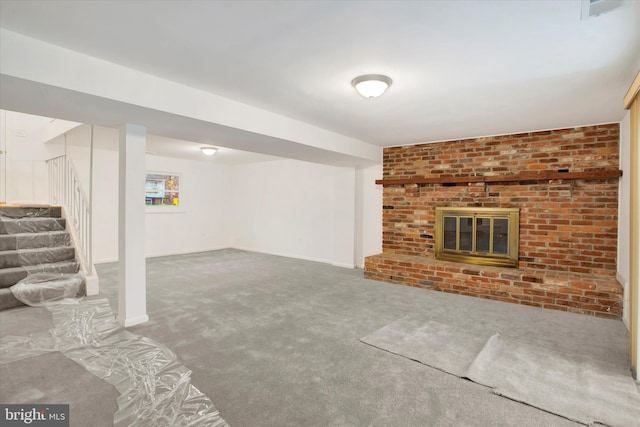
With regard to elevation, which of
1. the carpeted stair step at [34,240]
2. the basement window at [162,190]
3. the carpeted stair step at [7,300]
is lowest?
the carpeted stair step at [7,300]

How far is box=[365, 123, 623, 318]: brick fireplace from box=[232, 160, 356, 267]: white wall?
1253 mm

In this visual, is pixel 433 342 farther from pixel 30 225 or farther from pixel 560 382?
pixel 30 225

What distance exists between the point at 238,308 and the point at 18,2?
3045 mm

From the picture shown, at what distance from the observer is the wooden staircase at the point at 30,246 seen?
3873 mm

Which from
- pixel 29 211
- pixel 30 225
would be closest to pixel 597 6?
pixel 30 225

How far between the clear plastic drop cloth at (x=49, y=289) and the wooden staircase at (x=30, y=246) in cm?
4

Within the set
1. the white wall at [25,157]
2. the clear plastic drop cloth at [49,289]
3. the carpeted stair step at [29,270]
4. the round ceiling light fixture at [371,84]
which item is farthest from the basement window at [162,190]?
the round ceiling light fixture at [371,84]

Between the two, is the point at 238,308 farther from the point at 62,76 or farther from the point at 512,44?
the point at 512,44

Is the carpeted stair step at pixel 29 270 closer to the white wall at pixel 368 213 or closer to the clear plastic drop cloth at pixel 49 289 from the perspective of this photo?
the clear plastic drop cloth at pixel 49 289

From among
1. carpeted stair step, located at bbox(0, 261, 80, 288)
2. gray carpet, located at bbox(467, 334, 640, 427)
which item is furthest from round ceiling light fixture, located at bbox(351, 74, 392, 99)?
carpeted stair step, located at bbox(0, 261, 80, 288)

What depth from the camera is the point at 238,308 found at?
368 cm

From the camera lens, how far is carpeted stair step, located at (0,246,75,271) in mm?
3999

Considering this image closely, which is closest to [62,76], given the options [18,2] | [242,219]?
[18,2]

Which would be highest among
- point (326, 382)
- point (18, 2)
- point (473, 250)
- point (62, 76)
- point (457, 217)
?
point (18, 2)
